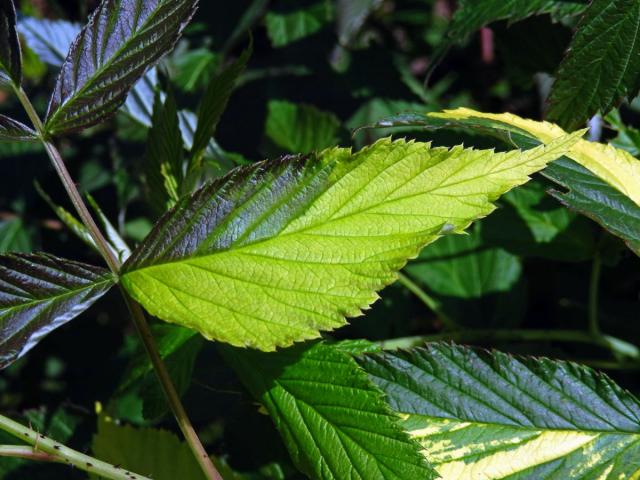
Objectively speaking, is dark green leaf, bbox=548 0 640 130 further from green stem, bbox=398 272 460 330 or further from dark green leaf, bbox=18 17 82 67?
dark green leaf, bbox=18 17 82 67

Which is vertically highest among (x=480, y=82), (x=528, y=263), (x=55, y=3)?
(x=55, y=3)

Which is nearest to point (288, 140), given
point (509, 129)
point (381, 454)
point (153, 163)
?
point (153, 163)

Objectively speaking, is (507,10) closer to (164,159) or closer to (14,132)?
(164,159)

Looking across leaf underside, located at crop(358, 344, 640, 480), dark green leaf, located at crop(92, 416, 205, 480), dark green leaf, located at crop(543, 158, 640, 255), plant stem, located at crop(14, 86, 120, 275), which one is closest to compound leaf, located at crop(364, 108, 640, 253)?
dark green leaf, located at crop(543, 158, 640, 255)

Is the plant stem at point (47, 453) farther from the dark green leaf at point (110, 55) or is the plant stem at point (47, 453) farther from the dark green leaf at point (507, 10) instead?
the dark green leaf at point (507, 10)

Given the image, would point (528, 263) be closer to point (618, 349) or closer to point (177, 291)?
point (618, 349)

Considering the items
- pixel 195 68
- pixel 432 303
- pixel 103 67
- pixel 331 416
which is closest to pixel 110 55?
pixel 103 67
